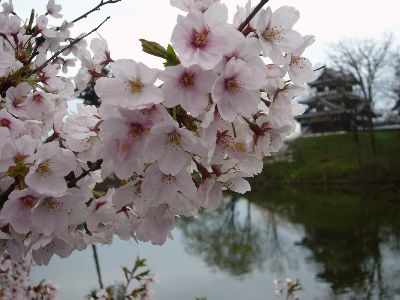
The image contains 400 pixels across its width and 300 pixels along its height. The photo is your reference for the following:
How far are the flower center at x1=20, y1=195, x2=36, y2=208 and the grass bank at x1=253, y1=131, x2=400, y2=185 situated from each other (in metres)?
25.1

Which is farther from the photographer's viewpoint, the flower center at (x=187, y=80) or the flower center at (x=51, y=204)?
the flower center at (x=51, y=204)

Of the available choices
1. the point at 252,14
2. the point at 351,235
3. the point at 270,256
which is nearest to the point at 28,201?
the point at 252,14

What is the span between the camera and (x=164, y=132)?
840 mm

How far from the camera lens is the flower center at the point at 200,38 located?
796mm

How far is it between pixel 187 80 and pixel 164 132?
0.11 meters

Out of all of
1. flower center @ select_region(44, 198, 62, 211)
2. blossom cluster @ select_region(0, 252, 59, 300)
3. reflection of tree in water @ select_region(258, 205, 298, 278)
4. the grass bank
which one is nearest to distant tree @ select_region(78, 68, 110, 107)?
flower center @ select_region(44, 198, 62, 211)

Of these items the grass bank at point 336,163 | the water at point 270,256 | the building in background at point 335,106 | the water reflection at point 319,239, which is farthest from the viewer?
the building in background at point 335,106

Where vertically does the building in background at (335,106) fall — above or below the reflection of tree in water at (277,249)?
above

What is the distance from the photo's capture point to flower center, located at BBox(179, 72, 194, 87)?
797mm

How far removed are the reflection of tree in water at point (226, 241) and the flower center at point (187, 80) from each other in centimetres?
1109

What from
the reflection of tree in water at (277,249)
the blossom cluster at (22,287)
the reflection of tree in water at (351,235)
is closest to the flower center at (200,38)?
the blossom cluster at (22,287)

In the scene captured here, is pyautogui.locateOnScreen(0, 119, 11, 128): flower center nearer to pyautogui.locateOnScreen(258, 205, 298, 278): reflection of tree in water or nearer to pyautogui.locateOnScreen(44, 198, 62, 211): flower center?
pyautogui.locateOnScreen(44, 198, 62, 211): flower center

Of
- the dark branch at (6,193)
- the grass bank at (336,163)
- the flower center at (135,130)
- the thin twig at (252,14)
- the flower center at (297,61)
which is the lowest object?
the dark branch at (6,193)

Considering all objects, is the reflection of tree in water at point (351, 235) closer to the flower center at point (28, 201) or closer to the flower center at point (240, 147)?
the flower center at point (240, 147)
